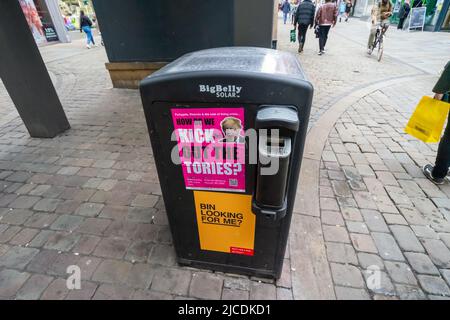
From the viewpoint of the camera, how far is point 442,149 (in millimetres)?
2898

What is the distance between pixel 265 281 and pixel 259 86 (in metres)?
1.49

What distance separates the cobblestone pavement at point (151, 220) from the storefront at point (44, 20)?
47.4 ft

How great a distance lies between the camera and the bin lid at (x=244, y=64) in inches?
52.1

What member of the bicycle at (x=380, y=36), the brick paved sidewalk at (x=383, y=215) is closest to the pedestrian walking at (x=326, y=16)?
the bicycle at (x=380, y=36)

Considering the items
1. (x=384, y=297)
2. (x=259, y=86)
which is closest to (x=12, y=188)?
(x=259, y=86)

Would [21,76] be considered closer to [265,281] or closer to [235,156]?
[235,156]

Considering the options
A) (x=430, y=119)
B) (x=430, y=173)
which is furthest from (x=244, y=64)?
(x=430, y=173)

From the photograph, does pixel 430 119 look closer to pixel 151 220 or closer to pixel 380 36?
pixel 151 220

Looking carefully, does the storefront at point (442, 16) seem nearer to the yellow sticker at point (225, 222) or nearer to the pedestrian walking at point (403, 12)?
the pedestrian walking at point (403, 12)

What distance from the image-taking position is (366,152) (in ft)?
12.2

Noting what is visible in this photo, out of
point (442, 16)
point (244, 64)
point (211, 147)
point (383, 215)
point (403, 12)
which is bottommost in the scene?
point (383, 215)

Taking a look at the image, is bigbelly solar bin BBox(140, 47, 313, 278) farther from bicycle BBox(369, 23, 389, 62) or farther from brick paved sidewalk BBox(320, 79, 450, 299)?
bicycle BBox(369, 23, 389, 62)

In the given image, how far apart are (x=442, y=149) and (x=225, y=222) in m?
2.72
